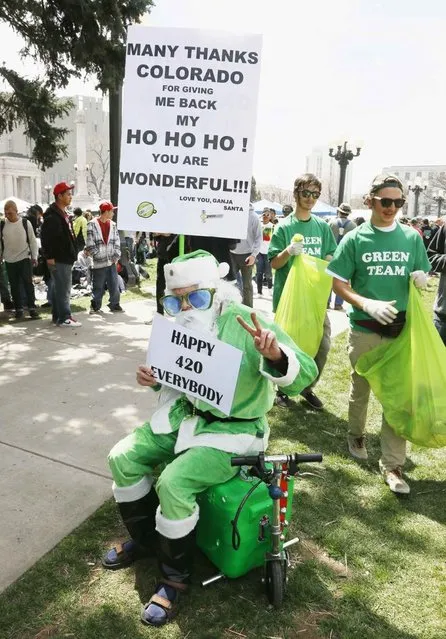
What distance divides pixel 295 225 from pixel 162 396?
2.32 m

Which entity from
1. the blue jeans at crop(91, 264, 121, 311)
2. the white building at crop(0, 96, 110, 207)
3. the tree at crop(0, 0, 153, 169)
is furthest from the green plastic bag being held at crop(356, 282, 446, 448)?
the white building at crop(0, 96, 110, 207)

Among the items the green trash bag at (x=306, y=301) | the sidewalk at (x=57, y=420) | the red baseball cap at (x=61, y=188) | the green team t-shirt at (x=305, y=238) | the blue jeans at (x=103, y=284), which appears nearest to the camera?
the sidewalk at (x=57, y=420)

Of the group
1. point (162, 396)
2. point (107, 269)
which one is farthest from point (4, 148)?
point (162, 396)

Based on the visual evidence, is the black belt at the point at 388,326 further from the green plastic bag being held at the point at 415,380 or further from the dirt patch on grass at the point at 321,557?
the dirt patch on grass at the point at 321,557

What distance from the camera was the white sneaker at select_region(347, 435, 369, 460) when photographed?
376 centimetres

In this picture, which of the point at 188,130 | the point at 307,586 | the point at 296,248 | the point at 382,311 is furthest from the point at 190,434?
the point at 296,248

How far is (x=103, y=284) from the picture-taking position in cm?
783

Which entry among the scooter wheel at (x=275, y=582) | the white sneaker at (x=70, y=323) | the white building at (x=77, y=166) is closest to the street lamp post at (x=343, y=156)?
the white sneaker at (x=70, y=323)

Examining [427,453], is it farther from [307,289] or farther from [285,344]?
[285,344]

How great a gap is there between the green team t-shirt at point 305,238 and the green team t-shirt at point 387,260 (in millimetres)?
1094

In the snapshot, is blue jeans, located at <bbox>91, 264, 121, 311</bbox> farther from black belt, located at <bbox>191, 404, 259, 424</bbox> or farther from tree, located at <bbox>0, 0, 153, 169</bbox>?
black belt, located at <bbox>191, 404, 259, 424</bbox>

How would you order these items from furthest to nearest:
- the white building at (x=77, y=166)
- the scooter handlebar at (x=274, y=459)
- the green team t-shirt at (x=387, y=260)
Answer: the white building at (x=77, y=166)
the green team t-shirt at (x=387, y=260)
the scooter handlebar at (x=274, y=459)

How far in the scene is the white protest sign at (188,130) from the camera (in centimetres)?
268

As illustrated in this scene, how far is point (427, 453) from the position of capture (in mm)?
3932
